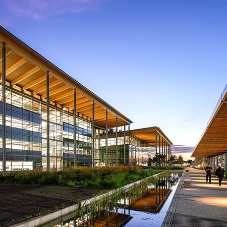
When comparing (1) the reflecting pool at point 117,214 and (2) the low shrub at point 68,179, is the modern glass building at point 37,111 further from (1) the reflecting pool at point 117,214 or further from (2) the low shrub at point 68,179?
(1) the reflecting pool at point 117,214

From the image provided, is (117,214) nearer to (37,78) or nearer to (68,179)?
(68,179)

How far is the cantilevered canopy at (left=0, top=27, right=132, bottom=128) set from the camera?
20812 mm

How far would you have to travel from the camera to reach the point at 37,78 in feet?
91.2

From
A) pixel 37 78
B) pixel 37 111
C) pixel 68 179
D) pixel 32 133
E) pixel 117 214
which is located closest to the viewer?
pixel 117 214

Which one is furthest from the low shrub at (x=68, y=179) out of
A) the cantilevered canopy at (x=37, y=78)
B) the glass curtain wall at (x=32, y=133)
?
the cantilevered canopy at (x=37, y=78)

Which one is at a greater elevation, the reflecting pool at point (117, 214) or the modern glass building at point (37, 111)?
the modern glass building at point (37, 111)

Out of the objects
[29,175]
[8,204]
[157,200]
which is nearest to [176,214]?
[157,200]

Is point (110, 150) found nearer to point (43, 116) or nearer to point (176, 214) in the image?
point (43, 116)

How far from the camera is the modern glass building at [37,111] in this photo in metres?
21.8

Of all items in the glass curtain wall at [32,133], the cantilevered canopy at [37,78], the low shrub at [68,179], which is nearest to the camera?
the low shrub at [68,179]

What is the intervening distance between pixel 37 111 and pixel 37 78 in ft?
20.4

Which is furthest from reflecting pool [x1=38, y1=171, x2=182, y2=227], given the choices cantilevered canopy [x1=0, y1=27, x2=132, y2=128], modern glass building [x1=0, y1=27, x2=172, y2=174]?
cantilevered canopy [x1=0, y1=27, x2=132, y2=128]

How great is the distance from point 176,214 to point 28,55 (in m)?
A: 18.6

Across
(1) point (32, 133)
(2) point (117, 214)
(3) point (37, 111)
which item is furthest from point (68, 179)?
(3) point (37, 111)
